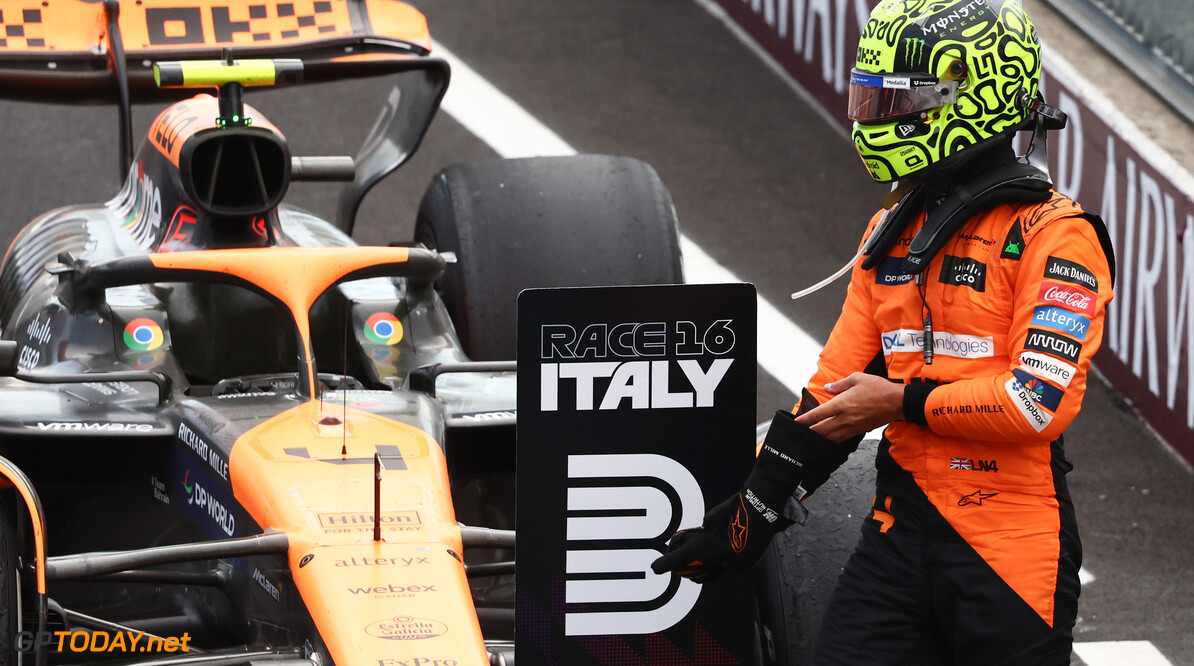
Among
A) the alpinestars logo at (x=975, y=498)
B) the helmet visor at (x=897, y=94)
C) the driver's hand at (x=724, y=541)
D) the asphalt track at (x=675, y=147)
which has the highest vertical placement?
the helmet visor at (x=897, y=94)

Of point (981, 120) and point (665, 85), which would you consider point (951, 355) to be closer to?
point (981, 120)

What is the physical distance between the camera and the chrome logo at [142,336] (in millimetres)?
5055

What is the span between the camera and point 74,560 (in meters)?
3.84

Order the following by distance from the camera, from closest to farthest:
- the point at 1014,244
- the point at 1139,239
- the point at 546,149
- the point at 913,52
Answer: the point at 1014,244, the point at 913,52, the point at 1139,239, the point at 546,149

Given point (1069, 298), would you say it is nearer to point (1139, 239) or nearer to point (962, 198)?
point (962, 198)

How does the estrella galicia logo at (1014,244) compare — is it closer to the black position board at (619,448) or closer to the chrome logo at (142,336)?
the black position board at (619,448)

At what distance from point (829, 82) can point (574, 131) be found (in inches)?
60.4

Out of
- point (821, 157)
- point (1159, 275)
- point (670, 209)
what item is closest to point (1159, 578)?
point (1159, 275)

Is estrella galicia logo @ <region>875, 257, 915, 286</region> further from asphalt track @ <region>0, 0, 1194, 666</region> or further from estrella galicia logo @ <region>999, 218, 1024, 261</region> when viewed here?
asphalt track @ <region>0, 0, 1194, 666</region>

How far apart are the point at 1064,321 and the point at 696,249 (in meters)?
5.69

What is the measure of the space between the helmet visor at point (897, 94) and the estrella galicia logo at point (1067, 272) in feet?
1.32

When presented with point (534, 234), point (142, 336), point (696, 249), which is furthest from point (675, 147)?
point (142, 336)

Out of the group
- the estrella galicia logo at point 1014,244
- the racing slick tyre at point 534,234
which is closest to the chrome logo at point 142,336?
the racing slick tyre at point 534,234

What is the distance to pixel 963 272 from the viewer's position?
3.39 meters
